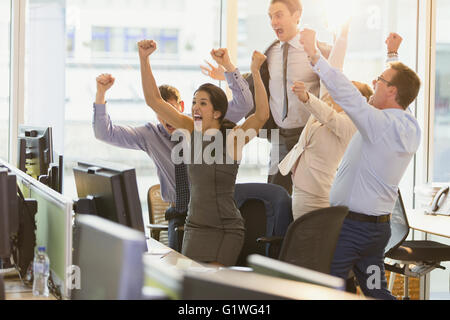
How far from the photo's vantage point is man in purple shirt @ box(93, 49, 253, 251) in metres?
3.28

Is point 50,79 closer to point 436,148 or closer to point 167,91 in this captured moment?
point 167,91

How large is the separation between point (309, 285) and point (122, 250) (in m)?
0.38

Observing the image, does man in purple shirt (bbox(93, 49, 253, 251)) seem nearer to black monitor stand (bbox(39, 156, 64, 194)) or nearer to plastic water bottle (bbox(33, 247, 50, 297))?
black monitor stand (bbox(39, 156, 64, 194))

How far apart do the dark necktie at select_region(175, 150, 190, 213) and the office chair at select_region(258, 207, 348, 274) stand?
78 centimetres

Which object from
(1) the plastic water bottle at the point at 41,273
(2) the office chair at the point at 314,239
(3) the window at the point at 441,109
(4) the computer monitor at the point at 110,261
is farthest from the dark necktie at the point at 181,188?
(3) the window at the point at 441,109

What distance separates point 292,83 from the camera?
3652mm

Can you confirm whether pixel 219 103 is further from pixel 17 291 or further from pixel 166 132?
pixel 17 291

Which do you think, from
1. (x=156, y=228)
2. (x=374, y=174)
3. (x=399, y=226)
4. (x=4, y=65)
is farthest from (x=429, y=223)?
(x=4, y=65)

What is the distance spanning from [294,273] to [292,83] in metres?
2.53

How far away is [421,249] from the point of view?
4.35 m

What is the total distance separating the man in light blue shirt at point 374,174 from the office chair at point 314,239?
15cm

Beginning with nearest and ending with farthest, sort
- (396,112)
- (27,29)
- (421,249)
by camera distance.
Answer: (396,112) → (421,249) → (27,29)

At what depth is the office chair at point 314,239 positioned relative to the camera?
8.59 feet
